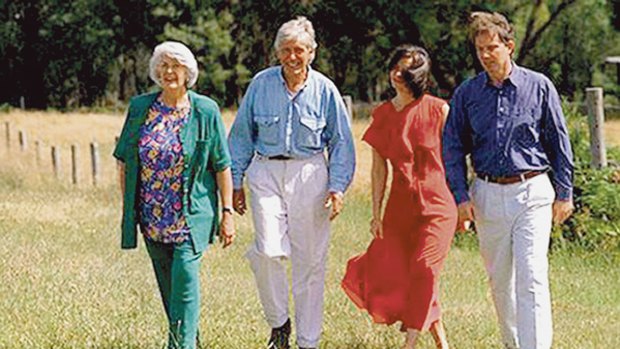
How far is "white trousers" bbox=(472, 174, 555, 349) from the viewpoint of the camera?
7246 millimetres

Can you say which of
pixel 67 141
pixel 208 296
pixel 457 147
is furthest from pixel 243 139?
pixel 67 141

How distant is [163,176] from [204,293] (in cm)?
347

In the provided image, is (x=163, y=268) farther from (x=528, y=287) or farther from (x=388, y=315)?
(x=528, y=287)

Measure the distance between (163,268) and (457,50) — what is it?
43.0 meters

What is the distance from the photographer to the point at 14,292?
952cm

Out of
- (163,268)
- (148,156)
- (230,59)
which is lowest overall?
(230,59)

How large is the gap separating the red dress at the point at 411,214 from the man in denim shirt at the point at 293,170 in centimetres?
29

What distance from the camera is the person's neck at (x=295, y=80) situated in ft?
25.6

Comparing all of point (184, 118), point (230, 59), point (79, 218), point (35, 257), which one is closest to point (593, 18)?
point (230, 59)

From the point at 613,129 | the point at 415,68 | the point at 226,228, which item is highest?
the point at 415,68

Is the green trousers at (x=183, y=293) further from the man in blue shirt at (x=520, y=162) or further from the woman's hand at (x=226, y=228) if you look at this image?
the man in blue shirt at (x=520, y=162)

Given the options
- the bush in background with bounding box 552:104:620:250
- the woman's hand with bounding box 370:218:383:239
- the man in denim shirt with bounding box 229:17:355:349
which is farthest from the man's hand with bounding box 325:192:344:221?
the bush in background with bounding box 552:104:620:250

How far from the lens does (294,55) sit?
7676 mm

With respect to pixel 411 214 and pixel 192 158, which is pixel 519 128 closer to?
pixel 411 214
